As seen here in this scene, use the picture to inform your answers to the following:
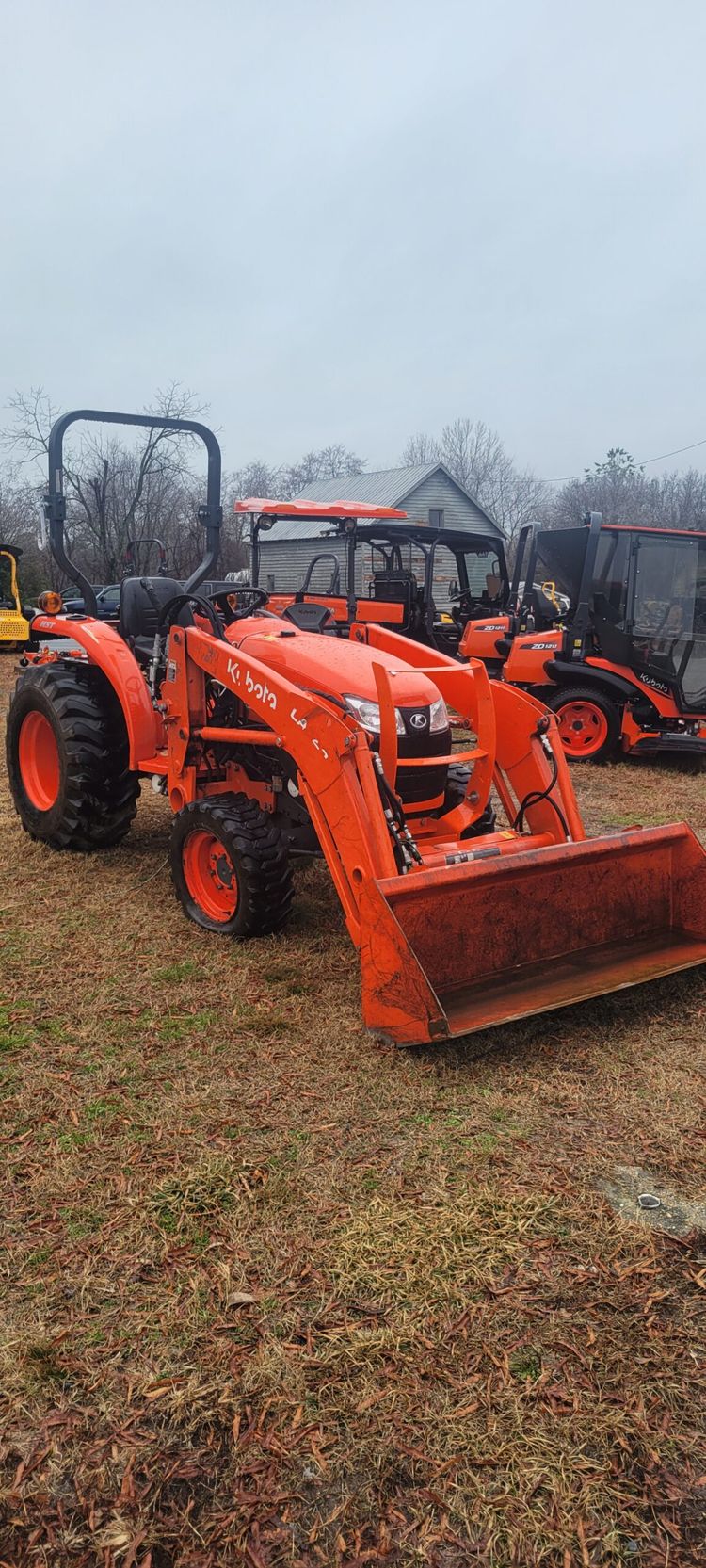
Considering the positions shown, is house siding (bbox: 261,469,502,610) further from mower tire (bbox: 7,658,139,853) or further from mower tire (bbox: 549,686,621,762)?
mower tire (bbox: 7,658,139,853)

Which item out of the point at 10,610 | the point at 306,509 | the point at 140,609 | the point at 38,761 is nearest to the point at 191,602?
the point at 140,609

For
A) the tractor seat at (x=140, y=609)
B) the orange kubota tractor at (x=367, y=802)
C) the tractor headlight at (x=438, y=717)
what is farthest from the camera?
the tractor seat at (x=140, y=609)

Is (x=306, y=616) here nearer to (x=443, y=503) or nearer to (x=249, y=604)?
(x=249, y=604)

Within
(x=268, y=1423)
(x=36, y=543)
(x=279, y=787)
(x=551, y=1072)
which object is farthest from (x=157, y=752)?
(x=36, y=543)

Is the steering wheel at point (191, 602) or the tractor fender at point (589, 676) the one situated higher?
the steering wheel at point (191, 602)

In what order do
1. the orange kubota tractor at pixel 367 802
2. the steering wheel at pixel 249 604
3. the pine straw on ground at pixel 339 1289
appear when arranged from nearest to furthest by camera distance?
the pine straw on ground at pixel 339 1289
the orange kubota tractor at pixel 367 802
the steering wheel at pixel 249 604

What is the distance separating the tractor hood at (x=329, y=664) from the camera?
4.19 m

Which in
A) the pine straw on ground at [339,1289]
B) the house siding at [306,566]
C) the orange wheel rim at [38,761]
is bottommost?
the pine straw on ground at [339,1289]

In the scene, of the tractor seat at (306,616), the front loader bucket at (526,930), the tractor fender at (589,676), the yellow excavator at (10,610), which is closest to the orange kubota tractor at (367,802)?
the front loader bucket at (526,930)

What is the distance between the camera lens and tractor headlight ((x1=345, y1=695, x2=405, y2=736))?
4090 mm

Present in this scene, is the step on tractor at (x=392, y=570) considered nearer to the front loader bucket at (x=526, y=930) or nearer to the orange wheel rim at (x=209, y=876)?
the orange wheel rim at (x=209, y=876)

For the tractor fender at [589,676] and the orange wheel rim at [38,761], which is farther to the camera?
the tractor fender at [589,676]

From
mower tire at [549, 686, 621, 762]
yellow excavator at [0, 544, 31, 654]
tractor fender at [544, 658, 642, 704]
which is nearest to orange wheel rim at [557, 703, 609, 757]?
mower tire at [549, 686, 621, 762]

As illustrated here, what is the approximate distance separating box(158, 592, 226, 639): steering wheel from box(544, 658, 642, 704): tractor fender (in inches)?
192
